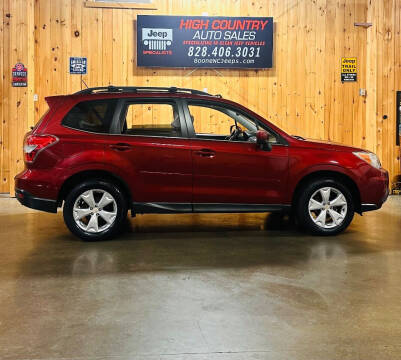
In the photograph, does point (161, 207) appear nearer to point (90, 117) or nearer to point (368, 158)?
point (90, 117)

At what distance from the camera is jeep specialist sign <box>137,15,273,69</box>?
9.95 m

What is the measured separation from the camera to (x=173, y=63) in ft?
32.9

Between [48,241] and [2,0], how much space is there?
5541 mm

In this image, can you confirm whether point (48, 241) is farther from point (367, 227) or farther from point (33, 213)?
point (367, 227)

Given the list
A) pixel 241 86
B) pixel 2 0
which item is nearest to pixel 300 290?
pixel 241 86

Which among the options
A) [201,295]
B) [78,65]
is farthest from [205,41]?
[201,295]

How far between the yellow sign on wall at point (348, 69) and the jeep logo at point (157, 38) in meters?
3.12

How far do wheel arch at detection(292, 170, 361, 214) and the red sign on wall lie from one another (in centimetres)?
545

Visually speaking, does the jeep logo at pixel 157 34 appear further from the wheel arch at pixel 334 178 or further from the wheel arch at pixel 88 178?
the wheel arch at pixel 334 178

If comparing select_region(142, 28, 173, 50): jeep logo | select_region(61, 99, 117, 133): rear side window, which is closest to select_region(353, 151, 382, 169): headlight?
select_region(61, 99, 117, 133): rear side window

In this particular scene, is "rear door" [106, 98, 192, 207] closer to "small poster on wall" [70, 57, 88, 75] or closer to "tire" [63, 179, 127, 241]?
"tire" [63, 179, 127, 241]

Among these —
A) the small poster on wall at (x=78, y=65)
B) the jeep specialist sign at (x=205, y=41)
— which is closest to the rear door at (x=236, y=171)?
the jeep specialist sign at (x=205, y=41)

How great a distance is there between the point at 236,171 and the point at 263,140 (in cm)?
44

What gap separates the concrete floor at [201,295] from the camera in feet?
10.4
